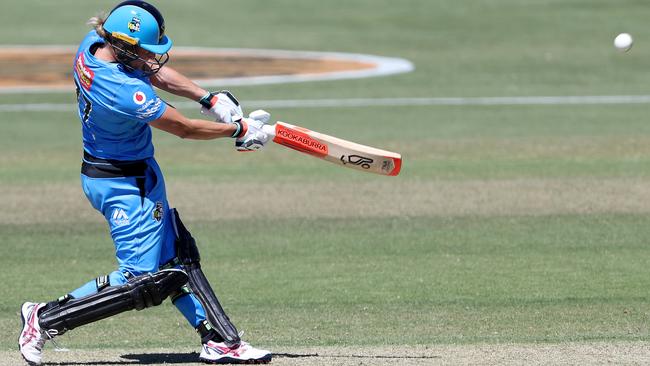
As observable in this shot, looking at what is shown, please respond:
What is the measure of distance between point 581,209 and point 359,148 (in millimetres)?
5325

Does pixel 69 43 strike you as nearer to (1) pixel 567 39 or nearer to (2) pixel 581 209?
(1) pixel 567 39

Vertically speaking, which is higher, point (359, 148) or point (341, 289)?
point (359, 148)

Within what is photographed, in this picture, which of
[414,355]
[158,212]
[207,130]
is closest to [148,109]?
[207,130]

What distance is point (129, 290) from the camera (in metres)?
6.64

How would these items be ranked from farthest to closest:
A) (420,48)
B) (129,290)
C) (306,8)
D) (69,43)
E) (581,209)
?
(306,8)
(69,43)
(420,48)
(581,209)
(129,290)

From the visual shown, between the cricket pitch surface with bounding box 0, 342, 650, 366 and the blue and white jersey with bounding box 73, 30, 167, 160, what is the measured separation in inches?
50.1

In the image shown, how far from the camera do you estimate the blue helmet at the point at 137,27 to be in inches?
255

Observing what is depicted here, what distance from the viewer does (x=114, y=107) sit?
644 centimetres

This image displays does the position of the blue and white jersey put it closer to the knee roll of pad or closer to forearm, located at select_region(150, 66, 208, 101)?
forearm, located at select_region(150, 66, 208, 101)

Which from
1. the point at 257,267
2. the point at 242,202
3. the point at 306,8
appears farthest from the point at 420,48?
the point at 257,267

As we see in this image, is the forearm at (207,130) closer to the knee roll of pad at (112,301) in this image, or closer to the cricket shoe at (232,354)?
the knee roll of pad at (112,301)

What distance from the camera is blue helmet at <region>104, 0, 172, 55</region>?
6484 mm

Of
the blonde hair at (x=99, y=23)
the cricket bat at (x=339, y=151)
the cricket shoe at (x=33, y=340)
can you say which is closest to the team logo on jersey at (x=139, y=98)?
the blonde hair at (x=99, y=23)

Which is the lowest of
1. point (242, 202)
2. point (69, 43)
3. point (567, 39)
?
point (242, 202)
